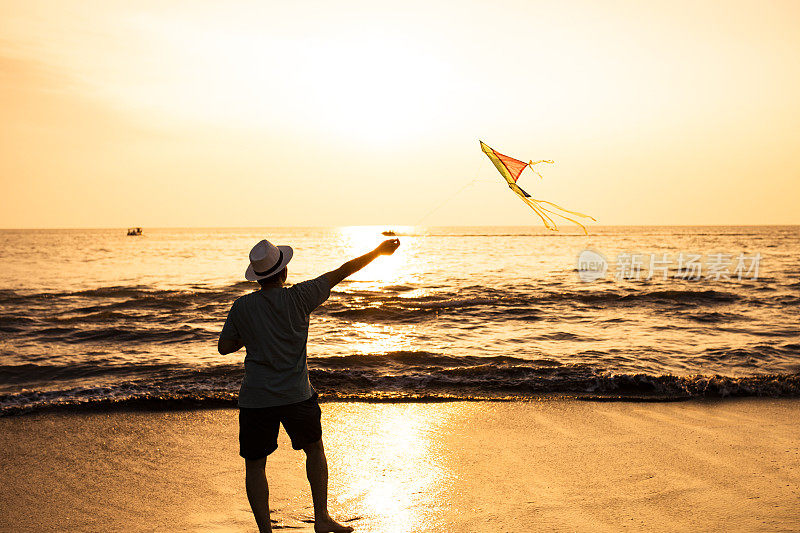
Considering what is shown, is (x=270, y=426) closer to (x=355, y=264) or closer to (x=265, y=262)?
(x=265, y=262)

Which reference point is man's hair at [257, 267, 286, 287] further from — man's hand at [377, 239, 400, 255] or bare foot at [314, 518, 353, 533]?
bare foot at [314, 518, 353, 533]

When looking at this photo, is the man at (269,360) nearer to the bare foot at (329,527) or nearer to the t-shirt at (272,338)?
the t-shirt at (272,338)

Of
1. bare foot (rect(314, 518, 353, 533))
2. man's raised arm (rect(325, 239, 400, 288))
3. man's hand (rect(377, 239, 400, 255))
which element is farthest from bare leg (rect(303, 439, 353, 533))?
man's hand (rect(377, 239, 400, 255))

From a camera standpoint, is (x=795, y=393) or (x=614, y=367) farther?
(x=614, y=367)

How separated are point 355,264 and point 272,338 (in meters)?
0.69

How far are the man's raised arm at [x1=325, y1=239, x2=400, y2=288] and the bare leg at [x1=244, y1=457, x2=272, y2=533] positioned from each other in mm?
1184

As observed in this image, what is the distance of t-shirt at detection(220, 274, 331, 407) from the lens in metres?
3.36

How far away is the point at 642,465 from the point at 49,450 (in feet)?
18.5

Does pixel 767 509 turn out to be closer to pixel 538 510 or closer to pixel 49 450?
pixel 538 510

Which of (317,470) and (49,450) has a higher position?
(317,470)

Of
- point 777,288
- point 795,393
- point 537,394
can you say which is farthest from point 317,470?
point 777,288

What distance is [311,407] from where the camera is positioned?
138 inches

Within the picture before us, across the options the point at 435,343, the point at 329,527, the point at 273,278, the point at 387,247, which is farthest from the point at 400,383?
the point at 273,278

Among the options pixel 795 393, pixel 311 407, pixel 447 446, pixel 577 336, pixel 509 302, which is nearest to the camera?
pixel 311 407
